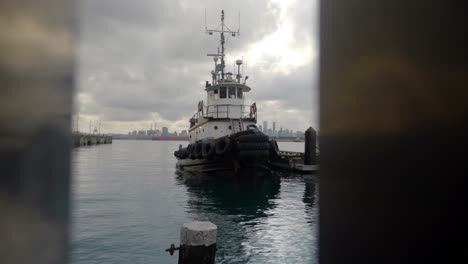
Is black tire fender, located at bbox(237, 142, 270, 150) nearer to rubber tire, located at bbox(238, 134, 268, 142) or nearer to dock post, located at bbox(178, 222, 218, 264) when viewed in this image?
rubber tire, located at bbox(238, 134, 268, 142)

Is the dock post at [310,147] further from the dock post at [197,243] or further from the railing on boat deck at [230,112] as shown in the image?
the dock post at [197,243]

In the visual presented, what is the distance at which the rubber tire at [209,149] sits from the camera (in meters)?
17.6

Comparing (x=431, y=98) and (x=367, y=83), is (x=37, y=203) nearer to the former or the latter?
(x=367, y=83)

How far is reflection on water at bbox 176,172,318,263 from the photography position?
6.51 metres

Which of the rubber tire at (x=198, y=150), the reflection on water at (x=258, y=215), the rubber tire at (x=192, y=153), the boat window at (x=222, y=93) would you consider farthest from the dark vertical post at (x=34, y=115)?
the boat window at (x=222, y=93)

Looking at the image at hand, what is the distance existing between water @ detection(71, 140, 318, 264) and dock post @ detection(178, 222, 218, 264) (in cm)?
132

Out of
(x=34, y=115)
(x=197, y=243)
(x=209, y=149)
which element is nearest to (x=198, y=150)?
(x=209, y=149)

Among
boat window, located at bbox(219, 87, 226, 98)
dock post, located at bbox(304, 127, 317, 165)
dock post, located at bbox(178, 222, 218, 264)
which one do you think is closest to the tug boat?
boat window, located at bbox(219, 87, 226, 98)

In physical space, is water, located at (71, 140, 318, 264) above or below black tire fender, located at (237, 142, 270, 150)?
below

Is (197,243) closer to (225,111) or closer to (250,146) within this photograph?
(250,146)

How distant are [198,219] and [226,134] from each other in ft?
36.9

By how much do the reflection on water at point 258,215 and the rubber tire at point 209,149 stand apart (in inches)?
60.8

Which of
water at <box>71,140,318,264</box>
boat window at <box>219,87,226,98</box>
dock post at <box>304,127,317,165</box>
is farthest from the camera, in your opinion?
boat window at <box>219,87,226,98</box>

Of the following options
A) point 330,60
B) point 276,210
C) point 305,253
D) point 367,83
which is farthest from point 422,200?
point 276,210
